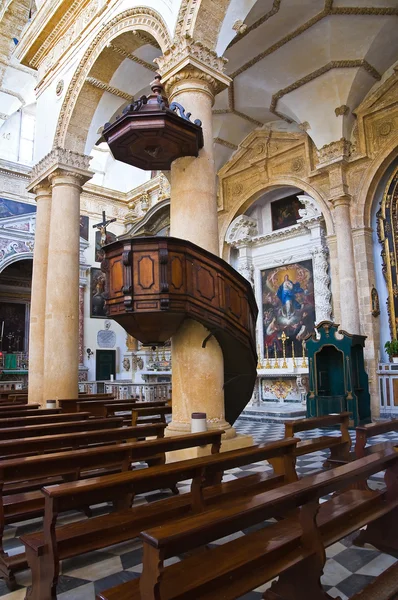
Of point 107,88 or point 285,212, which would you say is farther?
point 285,212

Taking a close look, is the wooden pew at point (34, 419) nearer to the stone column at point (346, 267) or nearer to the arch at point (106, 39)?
the arch at point (106, 39)

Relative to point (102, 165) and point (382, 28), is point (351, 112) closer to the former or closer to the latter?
point (382, 28)

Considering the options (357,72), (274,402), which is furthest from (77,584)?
(357,72)

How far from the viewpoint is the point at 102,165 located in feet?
62.8

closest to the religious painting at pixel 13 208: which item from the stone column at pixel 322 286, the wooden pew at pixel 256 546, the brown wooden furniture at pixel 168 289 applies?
the stone column at pixel 322 286

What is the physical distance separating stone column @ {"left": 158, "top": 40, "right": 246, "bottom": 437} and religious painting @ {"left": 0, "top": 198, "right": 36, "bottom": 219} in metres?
11.7

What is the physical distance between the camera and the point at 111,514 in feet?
8.51

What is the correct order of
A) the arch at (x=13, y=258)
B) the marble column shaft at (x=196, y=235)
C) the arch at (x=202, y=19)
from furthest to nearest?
the arch at (x=13, y=258) → the arch at (x=202, y=19) → the marble column shaft at (x=196, y=235)

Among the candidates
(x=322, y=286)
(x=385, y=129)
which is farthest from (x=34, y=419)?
(x=385, y=129)

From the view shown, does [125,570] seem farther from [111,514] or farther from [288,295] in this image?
[288,295]

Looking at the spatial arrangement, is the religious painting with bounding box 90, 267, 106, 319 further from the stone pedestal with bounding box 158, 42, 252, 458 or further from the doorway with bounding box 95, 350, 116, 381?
the stone pedestal with bounding box 158, 42, 252, 458

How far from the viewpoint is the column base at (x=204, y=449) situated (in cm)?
469

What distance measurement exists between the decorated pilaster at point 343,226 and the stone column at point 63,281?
5735 mm

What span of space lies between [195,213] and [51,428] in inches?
111
